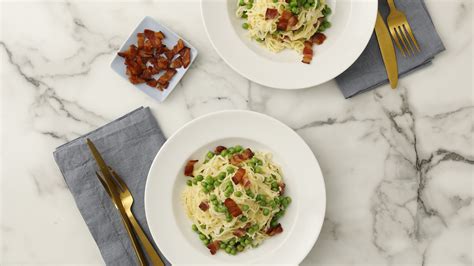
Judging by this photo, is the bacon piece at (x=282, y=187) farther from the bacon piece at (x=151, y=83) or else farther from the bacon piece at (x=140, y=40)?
the bacon piece at (x=140, y=40)

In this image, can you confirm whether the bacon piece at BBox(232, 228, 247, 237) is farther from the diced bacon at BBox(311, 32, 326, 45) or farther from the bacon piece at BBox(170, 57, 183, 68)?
the diced bacon at BBox(311, 32, 326, 45)

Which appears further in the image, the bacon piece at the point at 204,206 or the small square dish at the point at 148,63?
the small square dish at the point at 148,63

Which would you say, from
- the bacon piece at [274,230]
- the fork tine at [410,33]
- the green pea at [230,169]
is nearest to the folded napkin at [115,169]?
the green pea at [230,169]

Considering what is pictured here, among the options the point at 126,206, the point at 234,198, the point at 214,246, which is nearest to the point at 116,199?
the point at 126,206

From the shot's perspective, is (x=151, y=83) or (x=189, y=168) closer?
(x=189, y=168)

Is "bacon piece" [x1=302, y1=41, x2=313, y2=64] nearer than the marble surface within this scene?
Yes

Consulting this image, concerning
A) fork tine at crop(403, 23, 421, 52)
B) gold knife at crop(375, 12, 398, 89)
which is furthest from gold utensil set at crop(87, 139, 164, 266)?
fork tine at crop(403, 23, 421, 52)

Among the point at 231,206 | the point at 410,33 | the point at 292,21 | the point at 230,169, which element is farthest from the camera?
the point at 410,33

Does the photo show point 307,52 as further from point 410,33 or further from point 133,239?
point 133,239
